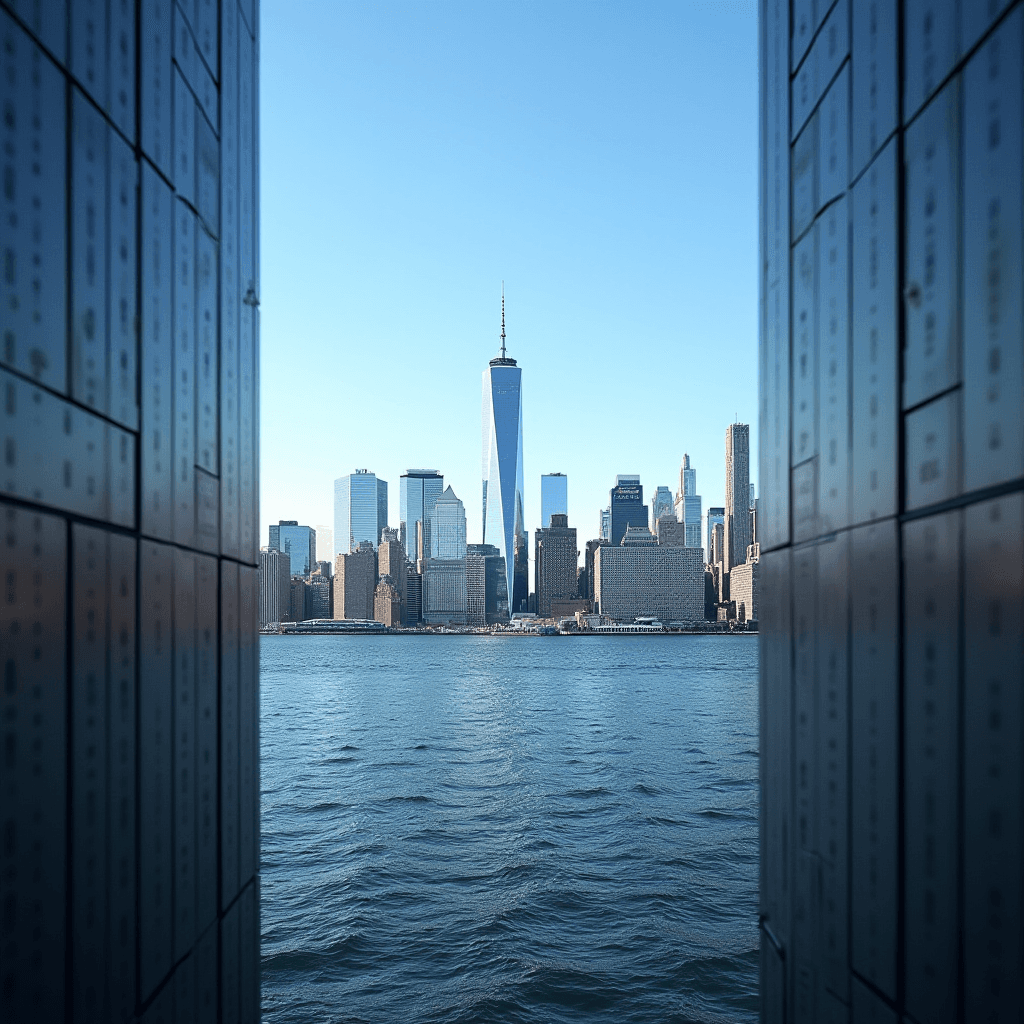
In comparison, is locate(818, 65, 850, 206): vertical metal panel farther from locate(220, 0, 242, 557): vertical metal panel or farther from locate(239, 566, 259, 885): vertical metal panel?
locate(239, 566, 259, 885): vertical metal panel

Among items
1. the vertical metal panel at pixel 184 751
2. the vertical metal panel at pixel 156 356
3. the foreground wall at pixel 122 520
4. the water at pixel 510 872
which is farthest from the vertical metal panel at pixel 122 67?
the water at pixel 510 872

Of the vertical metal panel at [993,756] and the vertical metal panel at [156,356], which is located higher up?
the vertical metal panel at [156,356]

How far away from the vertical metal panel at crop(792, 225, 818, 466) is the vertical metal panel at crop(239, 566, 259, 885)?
521 cm

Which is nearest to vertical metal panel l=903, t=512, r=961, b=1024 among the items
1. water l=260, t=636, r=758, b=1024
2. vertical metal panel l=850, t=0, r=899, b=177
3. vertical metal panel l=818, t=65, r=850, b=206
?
vertical metal panel l=850, t=0, r=899, b=177

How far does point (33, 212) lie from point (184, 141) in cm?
263

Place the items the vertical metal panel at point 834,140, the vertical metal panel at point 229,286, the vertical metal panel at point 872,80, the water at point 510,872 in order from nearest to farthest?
1. the vertical metal panel at point 872,80
2. the vertical metal panel at point 834,140
3. the vertical metal panel at point 229,286
4. the water at point 510,872

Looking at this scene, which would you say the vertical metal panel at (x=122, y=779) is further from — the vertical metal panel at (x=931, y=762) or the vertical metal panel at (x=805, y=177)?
the vertical metal panel at (x=805, y=177)

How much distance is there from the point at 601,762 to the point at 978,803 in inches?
1532

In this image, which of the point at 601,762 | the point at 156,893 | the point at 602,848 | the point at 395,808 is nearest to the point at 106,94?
the point at 156,893

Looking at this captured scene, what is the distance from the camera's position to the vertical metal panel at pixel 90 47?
4.47m

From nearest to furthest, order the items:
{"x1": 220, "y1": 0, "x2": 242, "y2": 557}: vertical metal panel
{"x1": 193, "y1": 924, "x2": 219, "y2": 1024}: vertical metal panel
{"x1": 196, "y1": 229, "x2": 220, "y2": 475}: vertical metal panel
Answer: {"x1": 193, "y1": 924, "x2": 219, "y2": 1024}: vertical metal panel → {"x1": 196, "y1": 229, "x2": 220, "y2": 475}: vertical metal panel → {"x1": 220, "y1": 0, "x2": 242, "y2": 557}: vertical metal panel

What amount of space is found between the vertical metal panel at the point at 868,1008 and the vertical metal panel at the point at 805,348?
3375 mm

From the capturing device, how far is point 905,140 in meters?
4.47

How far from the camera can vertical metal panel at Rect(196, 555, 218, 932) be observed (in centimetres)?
637
